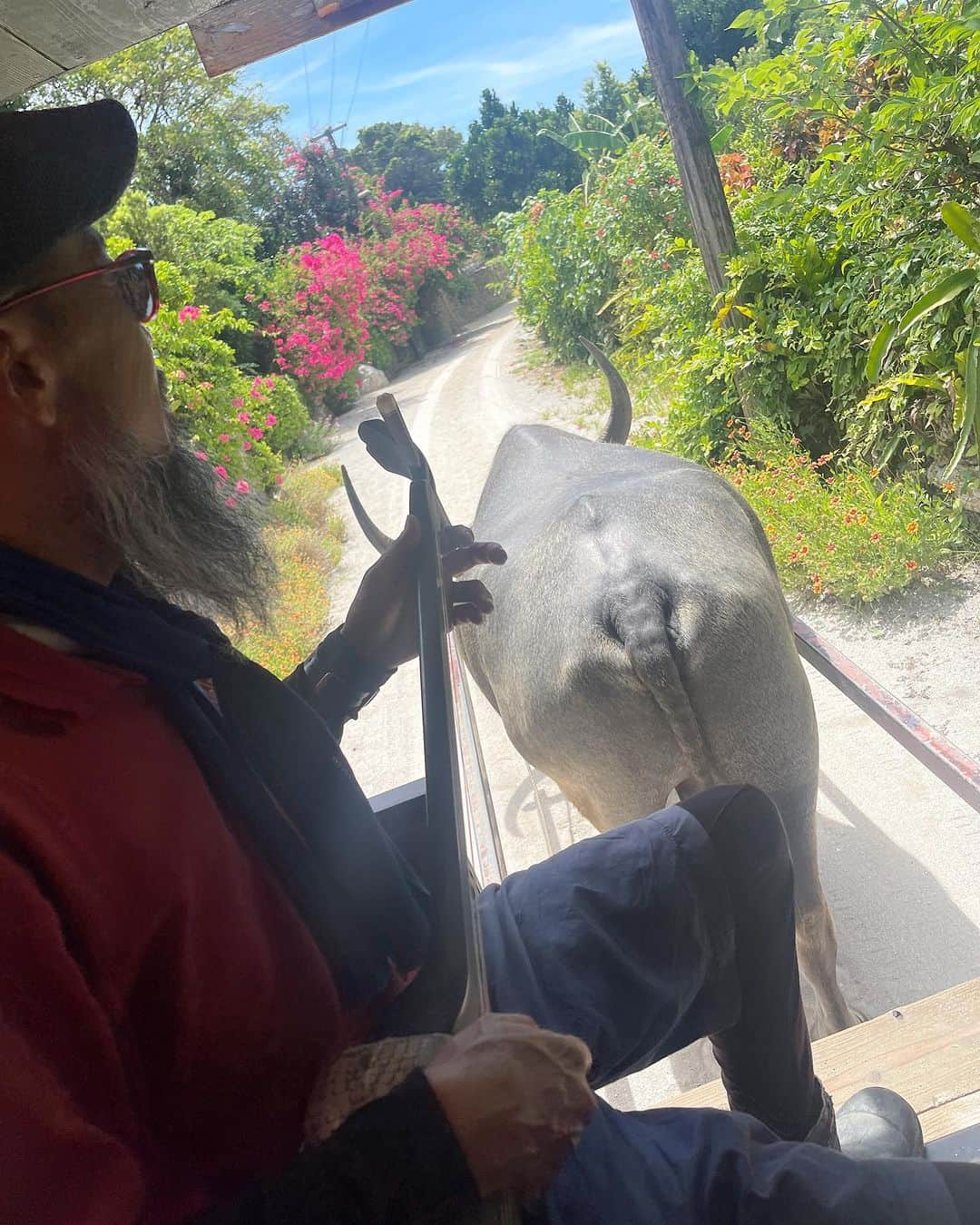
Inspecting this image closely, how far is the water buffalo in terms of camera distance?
5.94 ft

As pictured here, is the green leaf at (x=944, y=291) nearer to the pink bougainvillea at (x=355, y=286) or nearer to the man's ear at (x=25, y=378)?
the man's ear at (x=25, y=378)

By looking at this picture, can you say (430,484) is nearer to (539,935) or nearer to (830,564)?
(539,935)

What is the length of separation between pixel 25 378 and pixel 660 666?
1.21 m

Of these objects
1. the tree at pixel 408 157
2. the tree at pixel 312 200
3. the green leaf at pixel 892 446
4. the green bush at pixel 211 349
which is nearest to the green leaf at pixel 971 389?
the green leaf at pixel 892 446

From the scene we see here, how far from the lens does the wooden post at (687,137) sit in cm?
420

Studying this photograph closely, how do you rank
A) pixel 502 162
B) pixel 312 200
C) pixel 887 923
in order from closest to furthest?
pixel 887 923, pixel 312 200, pixel 502 162

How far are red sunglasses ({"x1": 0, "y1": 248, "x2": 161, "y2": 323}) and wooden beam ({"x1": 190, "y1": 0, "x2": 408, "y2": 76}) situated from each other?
1124 mm

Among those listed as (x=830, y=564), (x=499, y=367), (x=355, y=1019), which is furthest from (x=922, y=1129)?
(x=499, y=367)

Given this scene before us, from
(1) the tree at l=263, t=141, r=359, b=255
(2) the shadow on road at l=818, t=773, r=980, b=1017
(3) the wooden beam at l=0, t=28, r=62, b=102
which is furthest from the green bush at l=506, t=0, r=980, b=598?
(1) the tree at l=263, t=141, r=359, b=255

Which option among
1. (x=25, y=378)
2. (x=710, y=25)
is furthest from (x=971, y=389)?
(x=710, y=25)

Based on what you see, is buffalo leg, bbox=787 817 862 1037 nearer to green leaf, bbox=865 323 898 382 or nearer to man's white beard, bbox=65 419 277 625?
man's white beard, bbox=65 419 277 625

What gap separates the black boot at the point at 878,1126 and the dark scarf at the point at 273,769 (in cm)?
93

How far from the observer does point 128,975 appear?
0.76m

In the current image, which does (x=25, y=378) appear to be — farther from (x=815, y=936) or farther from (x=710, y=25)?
(x=710, y=25)
